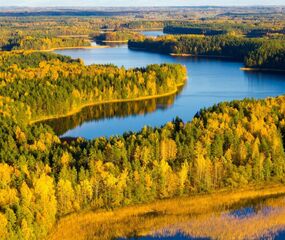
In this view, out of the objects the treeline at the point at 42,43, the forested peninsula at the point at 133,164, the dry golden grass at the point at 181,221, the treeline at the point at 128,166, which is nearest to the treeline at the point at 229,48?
the treeline at the point at 42,43

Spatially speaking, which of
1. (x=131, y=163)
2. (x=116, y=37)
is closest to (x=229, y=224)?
(x=131, y=163)

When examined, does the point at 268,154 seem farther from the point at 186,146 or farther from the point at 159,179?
the point at 159,179

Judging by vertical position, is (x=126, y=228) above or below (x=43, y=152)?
below

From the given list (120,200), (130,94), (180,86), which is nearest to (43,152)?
(120,200)

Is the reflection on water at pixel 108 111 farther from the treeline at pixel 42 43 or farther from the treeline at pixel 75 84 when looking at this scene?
the treeline at pixel 42 43

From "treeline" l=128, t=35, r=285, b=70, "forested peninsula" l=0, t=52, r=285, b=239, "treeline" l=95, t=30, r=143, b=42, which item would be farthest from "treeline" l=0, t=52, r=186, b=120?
"treeline" l=95, t=30, r=143, b=42

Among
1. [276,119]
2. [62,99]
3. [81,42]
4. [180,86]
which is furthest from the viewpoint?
[81,42]

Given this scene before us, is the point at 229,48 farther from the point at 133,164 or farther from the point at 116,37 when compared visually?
the point at 133,164
